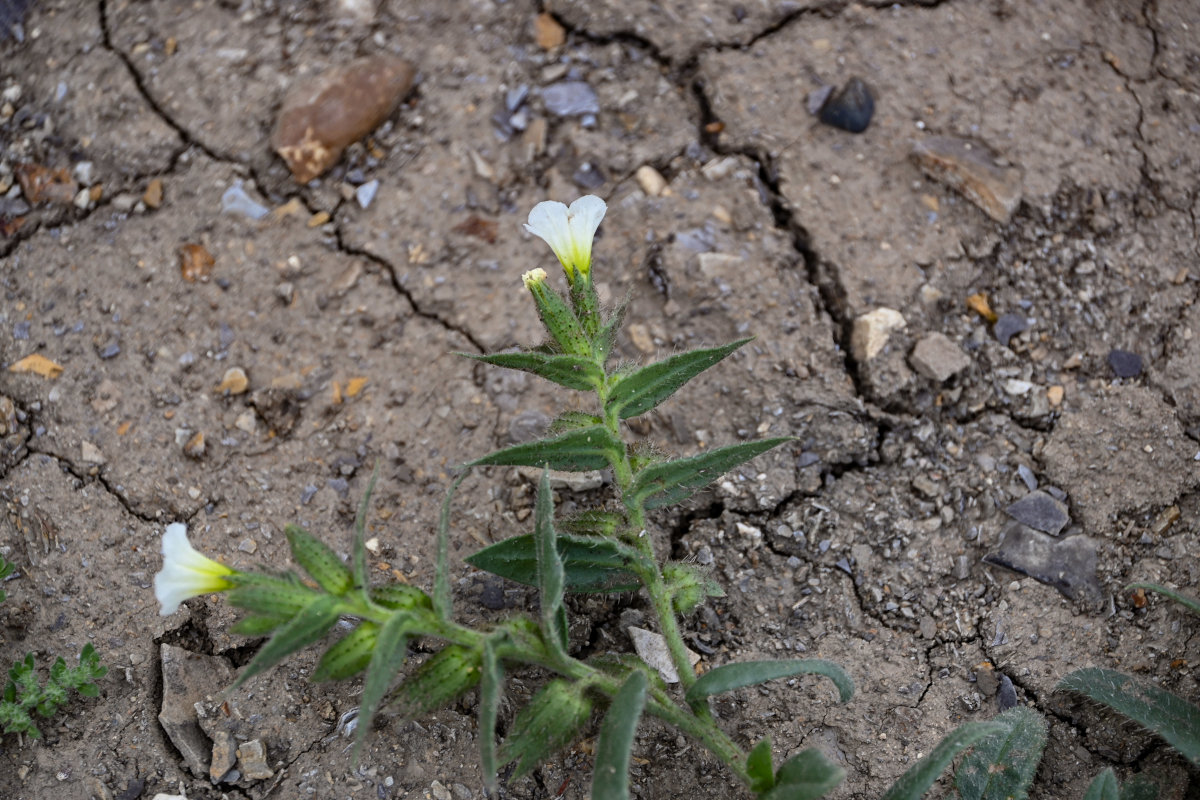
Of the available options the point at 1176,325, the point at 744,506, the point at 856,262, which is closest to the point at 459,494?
the point at 744,506

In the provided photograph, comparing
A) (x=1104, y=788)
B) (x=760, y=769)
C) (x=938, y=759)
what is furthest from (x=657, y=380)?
(x=1104, y=788)

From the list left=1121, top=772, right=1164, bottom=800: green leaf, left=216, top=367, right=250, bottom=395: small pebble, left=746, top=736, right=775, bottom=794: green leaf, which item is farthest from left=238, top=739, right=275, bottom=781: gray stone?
left=1121, top=772, right=1164, bottom=800: green leaf

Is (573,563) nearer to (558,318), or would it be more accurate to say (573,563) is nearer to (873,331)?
(558,318)

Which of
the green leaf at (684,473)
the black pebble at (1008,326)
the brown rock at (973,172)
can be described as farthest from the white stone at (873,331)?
the green leaf at (684,473)

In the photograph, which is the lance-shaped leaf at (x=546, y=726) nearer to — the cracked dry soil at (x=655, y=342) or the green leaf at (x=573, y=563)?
the green leaf at (x=573, y=563)

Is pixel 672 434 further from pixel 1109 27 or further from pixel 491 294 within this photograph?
pixel 1109 27

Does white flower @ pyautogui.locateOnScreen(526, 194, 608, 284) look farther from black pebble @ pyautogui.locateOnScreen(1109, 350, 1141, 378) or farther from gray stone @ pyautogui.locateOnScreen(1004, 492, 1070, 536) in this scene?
black pebble @ pyautogui.locateOnScreen(1109, 350, 1141, 378)
